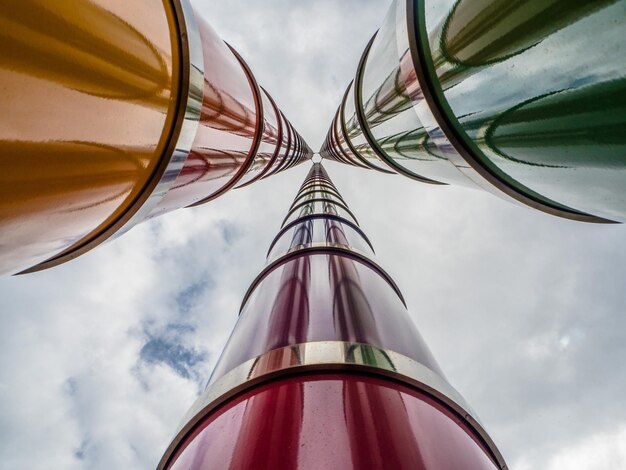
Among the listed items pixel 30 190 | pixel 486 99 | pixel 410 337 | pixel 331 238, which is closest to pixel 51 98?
pixel 30 190

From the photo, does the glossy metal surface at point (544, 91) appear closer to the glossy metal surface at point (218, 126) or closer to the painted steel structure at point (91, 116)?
the painted steel structure at point (91, 116)

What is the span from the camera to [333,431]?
1447mm

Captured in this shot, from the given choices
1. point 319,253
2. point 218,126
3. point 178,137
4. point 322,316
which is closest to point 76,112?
point 178,137

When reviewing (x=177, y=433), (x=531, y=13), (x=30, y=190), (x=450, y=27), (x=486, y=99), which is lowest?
(x=177, y=433)

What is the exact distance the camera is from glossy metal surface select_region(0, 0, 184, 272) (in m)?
0.99

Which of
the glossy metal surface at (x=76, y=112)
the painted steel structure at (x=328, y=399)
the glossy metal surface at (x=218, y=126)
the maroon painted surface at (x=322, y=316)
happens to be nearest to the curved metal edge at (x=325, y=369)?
the painted steel structure at (x=328, y=399)

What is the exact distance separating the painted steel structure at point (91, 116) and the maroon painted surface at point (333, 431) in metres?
1.00

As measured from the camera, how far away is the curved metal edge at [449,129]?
1902mm

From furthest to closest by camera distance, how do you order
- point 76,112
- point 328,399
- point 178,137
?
point 178,137 → point 328,399 → point 76,112

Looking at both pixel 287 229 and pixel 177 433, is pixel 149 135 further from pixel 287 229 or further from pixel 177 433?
pixel 287 229

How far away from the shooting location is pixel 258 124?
14.7 feet

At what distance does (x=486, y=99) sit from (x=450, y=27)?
1.20 ft

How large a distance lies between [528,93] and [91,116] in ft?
4.56

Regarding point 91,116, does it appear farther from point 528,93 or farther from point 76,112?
point 528,93
